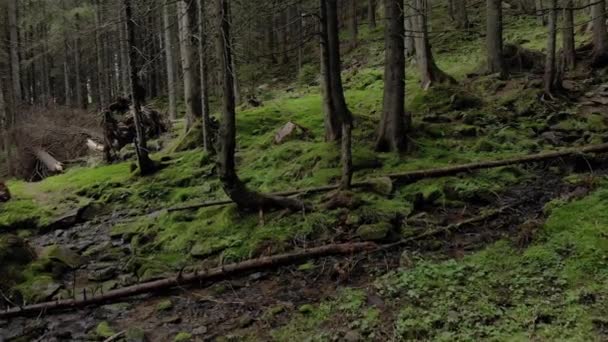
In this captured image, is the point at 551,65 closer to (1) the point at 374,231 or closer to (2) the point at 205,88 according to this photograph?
(1) the point at 374,231

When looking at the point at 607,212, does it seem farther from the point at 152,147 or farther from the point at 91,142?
the point at 91,142

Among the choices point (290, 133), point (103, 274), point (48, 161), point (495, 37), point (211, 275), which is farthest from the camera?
point (48, 161)

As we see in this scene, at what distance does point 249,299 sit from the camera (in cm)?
599

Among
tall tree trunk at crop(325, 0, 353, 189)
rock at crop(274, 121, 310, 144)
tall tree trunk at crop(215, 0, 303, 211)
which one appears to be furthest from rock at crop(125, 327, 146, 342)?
rock at crop(274, 121, 310, 144)

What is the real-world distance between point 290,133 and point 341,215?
470 cm

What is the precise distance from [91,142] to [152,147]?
152 inches

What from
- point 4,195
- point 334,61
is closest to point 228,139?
point 334,61

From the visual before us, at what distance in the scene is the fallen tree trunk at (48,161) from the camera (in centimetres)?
1625

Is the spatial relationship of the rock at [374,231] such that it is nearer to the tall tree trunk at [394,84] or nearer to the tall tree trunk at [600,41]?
the tall tree trunk at [394,84]

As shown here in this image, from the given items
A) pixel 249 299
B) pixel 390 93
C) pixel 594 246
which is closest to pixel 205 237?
pixel 249 299

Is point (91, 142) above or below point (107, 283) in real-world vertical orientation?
above

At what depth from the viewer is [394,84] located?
9.22 m

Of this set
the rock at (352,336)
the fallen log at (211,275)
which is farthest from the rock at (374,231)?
the rock at (352,336)

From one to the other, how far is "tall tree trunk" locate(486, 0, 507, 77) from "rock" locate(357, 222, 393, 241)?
26.9ft
